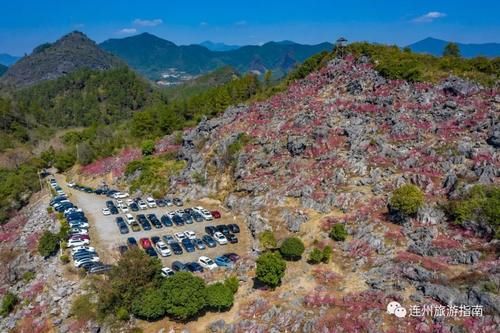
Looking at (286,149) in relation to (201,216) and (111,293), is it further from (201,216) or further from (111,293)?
(111,293)

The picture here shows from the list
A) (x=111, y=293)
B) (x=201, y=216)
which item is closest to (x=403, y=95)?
(x=201, y=216)

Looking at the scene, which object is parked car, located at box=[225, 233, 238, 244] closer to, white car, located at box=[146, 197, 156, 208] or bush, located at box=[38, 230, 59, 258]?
white car, located at box=[146, 197, 156, 208]

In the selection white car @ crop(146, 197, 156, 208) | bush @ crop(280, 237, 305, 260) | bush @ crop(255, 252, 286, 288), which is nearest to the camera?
bush @ crop(255, 252, 286, 288)

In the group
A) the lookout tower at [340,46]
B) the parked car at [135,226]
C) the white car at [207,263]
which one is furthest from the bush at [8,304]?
the lookout tower at [340,46]

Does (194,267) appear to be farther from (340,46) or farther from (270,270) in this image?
(340,46)

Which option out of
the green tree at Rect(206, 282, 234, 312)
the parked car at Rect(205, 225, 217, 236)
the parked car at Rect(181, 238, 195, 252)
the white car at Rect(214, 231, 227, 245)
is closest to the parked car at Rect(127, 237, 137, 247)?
the parked car at Rect(181, 238, 195, 252)
